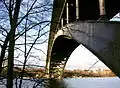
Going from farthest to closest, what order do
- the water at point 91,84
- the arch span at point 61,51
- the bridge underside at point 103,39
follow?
the arch span at point 61,51, the water at point 91,84, the bridge underside at point 103,39

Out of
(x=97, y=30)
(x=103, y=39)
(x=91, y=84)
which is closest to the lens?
(x=103, y=39)

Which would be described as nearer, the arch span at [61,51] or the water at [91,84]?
the water at [91,84]

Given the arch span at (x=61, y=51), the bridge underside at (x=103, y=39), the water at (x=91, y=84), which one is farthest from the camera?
the arch span at (x=61, y=51)

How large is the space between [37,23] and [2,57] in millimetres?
1448

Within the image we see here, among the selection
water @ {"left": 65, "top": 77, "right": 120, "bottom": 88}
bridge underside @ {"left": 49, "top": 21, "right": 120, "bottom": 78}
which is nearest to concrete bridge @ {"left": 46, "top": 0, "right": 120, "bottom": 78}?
bridge underside @ {"left": 49, "top": 21, "right": 120, "bottom": 78}

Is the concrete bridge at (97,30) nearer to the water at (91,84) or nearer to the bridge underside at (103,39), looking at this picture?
the bridge underside at (103,39)

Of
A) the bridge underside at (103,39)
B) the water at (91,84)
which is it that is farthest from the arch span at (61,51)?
the bridge underside at (103,39)

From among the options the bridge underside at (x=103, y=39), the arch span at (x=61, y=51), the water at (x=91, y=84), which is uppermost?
the arch span at (x=61, y=51)

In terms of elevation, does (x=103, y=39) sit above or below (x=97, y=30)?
below

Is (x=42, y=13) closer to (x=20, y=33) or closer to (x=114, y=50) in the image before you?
(x=20, y=33)

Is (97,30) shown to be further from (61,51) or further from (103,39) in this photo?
(61,51)

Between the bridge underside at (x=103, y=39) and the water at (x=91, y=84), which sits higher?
the bridge underside at (x=103, y=39)

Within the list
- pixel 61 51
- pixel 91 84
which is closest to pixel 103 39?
pixel 91 84

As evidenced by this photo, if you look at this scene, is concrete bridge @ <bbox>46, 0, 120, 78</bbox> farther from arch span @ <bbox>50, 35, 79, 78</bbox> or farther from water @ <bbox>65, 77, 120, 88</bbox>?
water @ <bbox>65, 77, 120, 88</bbox>
